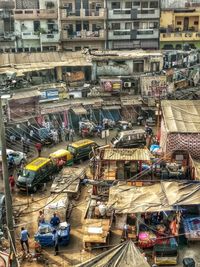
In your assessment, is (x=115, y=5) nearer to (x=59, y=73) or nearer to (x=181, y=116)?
(x=59, y=73)

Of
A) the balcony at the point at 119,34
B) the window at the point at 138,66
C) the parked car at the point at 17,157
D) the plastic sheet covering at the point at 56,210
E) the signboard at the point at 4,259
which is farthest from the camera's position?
the balcony at the point at 119,34

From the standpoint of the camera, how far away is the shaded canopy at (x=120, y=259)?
16047 millimetres

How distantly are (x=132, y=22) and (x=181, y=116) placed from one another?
27765 millimetres

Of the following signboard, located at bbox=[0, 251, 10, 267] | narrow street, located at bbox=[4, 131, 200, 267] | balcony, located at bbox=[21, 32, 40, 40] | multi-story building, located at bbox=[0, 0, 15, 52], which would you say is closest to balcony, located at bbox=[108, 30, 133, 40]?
balcony, located at bbox=[21, 32, 40, 40]

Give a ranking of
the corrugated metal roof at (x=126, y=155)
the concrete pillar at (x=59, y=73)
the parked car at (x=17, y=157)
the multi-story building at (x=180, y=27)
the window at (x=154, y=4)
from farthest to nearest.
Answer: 1. the multi-story building at (x=180, y=27)
2. the window at (x=154, y=4)
3. the concrete pillar at (x=59, y=73)
4. the parked car at (x=17, y=157)
5. the corrugated metal roof at (x=126, y=155)

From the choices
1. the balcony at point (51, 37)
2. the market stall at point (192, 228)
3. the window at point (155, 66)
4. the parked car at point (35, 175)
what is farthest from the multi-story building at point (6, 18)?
the market stall at point (192, 228)

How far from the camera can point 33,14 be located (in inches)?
2077

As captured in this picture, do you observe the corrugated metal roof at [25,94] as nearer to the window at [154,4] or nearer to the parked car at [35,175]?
the parked car at [35,175]

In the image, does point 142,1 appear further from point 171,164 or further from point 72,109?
point 171,164

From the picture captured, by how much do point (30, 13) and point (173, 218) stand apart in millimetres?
38274

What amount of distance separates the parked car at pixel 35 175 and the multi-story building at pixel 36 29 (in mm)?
27133

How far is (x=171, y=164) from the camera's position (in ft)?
84.5

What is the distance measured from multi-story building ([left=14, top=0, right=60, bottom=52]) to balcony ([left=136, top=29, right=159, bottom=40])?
34.1 ft

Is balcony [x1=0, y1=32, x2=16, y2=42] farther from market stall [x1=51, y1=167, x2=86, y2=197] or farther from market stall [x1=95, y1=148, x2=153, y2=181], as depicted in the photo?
market stall [x1=95, y1=148, x2=153, y2=181]
